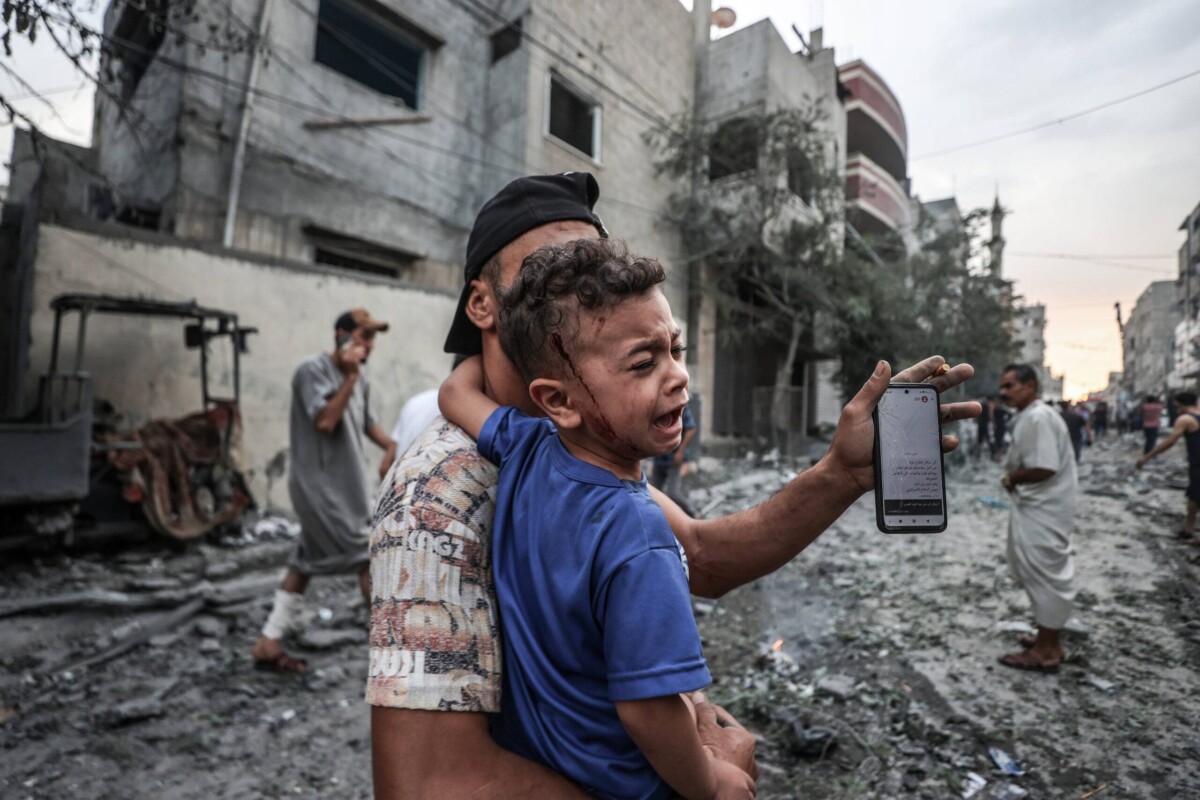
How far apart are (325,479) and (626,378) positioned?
3.48m

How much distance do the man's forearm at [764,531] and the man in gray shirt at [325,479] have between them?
299cm

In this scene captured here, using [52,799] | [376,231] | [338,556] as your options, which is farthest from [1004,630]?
[376,231]

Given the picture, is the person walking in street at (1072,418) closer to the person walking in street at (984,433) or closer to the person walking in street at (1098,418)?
the person walking in street at (984,433)

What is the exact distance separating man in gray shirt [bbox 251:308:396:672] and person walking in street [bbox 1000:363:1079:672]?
4.28 metres

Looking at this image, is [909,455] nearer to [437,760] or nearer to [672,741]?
[672,741]

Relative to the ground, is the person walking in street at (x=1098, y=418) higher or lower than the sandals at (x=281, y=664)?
higher

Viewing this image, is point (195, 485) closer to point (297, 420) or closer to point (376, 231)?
point (297, 420)

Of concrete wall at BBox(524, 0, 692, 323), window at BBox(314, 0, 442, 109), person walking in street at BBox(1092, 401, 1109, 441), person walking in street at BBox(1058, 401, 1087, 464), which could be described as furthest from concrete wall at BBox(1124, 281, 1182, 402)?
window at BBox(314, 0, 442, 109)

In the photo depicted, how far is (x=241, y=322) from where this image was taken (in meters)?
7.34

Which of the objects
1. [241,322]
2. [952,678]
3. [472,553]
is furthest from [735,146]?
[472,553]

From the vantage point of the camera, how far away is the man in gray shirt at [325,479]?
12.5 ft

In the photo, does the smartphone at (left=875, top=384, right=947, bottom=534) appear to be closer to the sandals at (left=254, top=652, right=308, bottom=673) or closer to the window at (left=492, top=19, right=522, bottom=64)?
the sandals at (left=254, top=652, right=308, bottom=673)

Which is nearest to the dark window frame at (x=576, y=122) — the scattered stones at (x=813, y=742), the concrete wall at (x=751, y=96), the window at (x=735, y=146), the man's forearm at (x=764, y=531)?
the window at (x=735, y=146)

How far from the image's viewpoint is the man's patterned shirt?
35.0 inches
